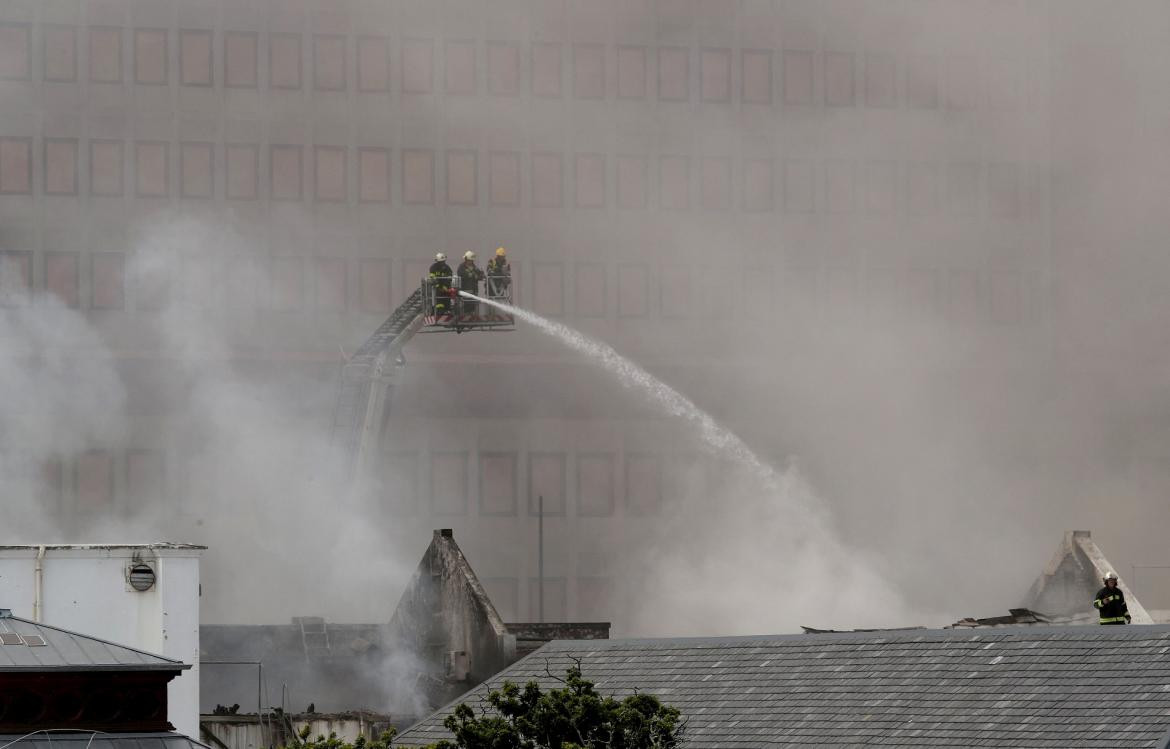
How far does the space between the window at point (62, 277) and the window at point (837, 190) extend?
24115mm

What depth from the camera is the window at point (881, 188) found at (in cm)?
8725

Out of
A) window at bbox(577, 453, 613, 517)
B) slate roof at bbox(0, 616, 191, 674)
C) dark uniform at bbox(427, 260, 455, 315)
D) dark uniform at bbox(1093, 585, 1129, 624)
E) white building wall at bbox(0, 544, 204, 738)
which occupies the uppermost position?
window at bbox(577, 453, 613, 517)

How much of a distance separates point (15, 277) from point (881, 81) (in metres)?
28.4

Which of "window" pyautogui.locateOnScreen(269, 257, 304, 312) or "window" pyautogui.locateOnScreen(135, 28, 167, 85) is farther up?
"window" pyautogui.locateOnScreen(135, 28, 167, 85)

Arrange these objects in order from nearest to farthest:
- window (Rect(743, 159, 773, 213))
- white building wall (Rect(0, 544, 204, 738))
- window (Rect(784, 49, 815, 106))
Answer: white building wall (Rect(0, 544, 204, 738)) → window (Rect(743, 159, 773, 213)) → window (Rect(784, 49, 815, 106))

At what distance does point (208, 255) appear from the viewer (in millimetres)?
82062

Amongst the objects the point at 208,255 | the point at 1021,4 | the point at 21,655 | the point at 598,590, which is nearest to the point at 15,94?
the point at 208,255

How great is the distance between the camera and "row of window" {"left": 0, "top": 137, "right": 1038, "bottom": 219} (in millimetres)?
81375

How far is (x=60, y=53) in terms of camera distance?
80875mm

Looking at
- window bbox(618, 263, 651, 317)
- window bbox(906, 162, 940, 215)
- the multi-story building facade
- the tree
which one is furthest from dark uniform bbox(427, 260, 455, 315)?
window bbox(906, 162, 940, 215)

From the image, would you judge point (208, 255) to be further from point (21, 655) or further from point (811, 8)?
point (21, 655)

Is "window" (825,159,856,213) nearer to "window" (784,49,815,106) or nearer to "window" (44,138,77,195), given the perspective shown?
"window" (784,49,815,106)

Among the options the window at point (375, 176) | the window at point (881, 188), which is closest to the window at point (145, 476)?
the window at point (375, 176)

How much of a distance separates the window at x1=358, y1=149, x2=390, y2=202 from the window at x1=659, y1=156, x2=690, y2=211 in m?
8.88
